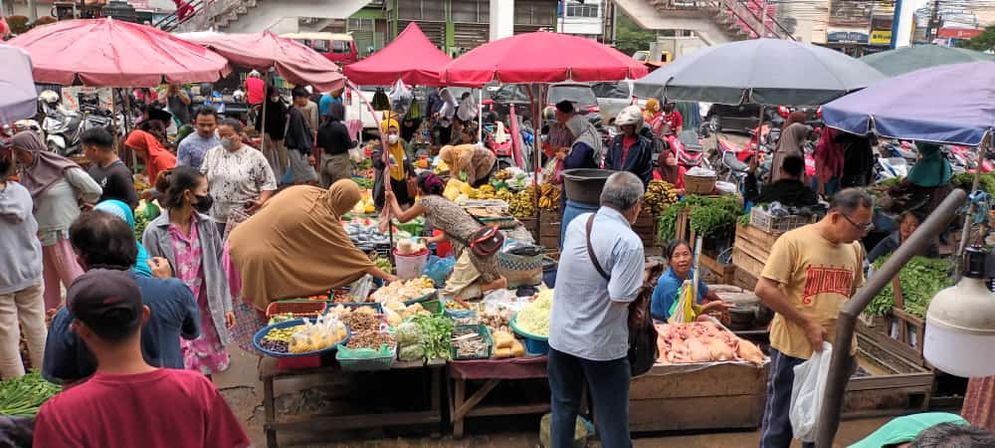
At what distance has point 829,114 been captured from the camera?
6.16 meters

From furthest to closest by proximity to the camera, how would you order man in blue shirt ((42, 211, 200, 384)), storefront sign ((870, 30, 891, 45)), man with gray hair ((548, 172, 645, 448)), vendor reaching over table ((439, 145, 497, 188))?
storefront sign ((870, 30, 891, 45))
vendor reaching over table ((439, 145, 497, 188))
man with gray hair ((548, 172, 645, 448))
man in blue shirt ((42, 211, 200, 384))

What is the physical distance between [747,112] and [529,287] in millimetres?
21286

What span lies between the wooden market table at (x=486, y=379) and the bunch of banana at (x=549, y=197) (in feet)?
13.7

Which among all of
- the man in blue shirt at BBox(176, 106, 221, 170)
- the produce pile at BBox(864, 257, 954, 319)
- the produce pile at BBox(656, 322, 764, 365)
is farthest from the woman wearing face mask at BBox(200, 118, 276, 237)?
the produce pile at BBox(864, 257, 954, 319)

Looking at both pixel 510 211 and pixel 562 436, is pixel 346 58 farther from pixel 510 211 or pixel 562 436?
pixel 562 436

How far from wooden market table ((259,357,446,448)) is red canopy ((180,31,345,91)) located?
17.1 ft

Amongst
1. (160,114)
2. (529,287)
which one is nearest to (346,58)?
(160,114)

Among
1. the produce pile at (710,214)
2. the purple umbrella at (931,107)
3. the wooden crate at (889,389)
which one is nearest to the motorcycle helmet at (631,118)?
the produce pile at (710,214)

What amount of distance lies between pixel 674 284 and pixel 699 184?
383 cm

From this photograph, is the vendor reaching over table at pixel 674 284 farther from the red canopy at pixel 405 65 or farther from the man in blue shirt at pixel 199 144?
the red canopy at pixel 405 65

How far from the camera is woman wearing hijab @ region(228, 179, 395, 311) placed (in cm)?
526

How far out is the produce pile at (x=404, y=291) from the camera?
569 cm

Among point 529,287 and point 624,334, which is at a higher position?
point 624,334

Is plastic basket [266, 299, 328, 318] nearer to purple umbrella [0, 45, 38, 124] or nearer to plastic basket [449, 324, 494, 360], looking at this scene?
plastic basket [449, 324, 494, 360]
